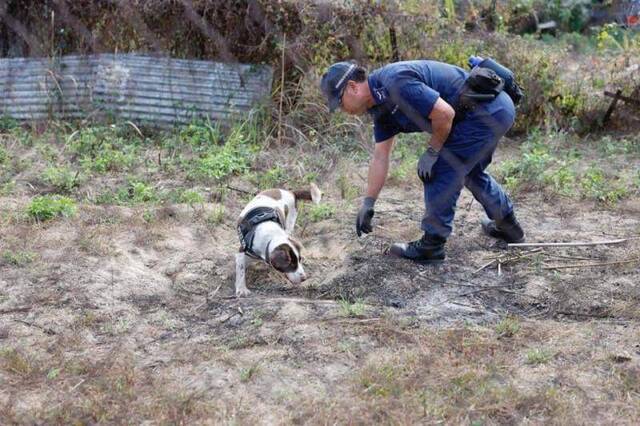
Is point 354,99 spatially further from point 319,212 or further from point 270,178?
point 270,178

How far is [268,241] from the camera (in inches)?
194

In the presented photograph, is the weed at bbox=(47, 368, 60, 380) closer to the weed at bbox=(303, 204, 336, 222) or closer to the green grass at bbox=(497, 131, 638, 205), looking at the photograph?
the weed at bbox=(303, 204, 336, 222)

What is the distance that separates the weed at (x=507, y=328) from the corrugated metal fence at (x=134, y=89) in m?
4.29

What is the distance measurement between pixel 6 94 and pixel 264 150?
2691mm

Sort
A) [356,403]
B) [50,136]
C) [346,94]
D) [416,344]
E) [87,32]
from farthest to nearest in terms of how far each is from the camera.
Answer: [87,32] < [50,136] < [346,94] < [416,344] < [356,403]

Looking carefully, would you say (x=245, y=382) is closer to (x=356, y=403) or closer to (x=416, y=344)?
(x=356, y=403)

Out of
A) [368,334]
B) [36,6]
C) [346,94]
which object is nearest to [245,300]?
[368,334]

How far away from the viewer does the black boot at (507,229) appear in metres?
5.48

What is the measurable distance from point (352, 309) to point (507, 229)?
1445mm

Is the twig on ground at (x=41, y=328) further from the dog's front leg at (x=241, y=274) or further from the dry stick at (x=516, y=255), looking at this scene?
the dry stick at (x=516, y=255)

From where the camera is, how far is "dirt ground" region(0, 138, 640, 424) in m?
3.69

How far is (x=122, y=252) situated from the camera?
5.49 meters

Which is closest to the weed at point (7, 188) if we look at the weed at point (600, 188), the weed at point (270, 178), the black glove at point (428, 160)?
the weed at point (270, 178)

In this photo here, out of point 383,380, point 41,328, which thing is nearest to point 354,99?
point 383,380
